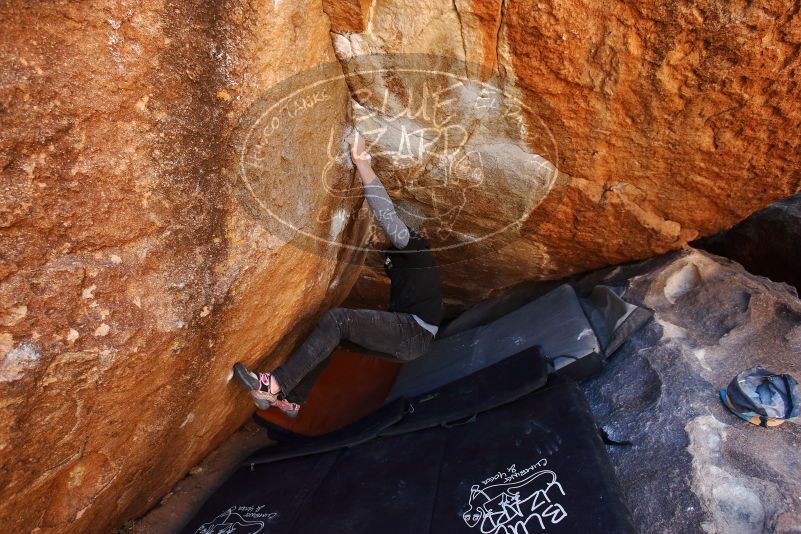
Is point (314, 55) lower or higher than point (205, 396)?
higher

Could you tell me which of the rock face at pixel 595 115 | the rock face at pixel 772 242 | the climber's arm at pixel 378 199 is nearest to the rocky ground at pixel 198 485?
the climber's arm at pixel 378 199

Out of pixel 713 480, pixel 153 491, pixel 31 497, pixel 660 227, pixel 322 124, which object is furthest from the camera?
pixel 660 227

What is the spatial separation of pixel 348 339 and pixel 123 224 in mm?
1144

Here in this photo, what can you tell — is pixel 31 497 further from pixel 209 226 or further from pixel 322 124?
pixel 322 124

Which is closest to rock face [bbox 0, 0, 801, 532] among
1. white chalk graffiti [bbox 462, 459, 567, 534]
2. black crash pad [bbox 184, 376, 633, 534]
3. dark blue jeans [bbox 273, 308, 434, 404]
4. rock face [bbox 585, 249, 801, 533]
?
dark blue jeans [bbox 273, 308, 434, 404]

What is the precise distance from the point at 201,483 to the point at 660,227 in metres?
2.42

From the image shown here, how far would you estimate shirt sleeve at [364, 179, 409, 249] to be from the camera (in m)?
2.39

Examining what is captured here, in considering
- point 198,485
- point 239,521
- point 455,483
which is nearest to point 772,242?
point 455,483

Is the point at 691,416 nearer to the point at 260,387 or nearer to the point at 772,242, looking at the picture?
the point at 260,387

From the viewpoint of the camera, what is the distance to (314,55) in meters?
1.87

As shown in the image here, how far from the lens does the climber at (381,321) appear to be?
7.63ft

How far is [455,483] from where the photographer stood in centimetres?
204

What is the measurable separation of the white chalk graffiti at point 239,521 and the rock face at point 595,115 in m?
1.45

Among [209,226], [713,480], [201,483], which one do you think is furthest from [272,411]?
[713,480]
